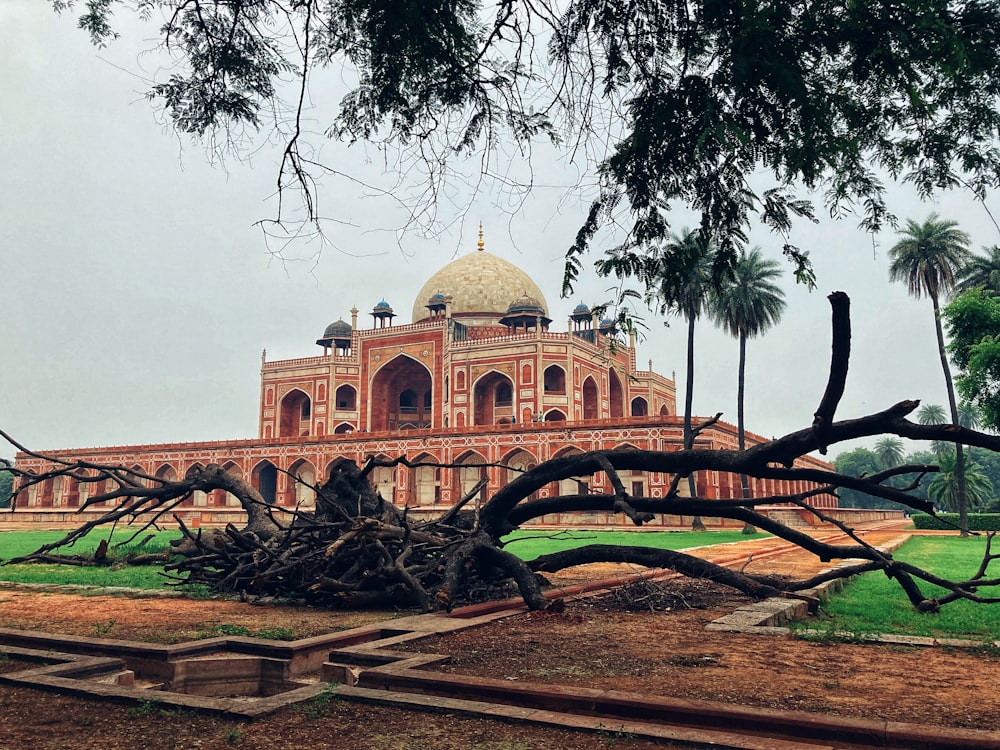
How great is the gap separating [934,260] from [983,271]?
222cm

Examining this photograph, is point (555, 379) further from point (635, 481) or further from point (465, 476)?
point (635, 481)

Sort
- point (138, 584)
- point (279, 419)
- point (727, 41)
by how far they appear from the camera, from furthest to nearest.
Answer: point (279, 419) → point (138, 584) → point (727, 41)

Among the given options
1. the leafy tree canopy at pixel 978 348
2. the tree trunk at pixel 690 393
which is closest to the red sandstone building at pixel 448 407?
the tree trunk at pixel 690 393

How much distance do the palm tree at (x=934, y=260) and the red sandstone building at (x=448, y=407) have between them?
9.60 meters

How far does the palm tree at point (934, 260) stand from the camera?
2828cm

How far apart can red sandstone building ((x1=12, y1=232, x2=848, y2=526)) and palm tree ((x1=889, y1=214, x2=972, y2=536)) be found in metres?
9.60

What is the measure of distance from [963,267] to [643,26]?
2848 cm

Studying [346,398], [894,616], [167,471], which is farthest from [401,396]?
[894,616]

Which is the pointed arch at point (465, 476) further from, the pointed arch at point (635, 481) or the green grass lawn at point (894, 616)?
the green grass lawn at point (894, 616)

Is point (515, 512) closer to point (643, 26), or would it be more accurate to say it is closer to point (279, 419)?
point (643, 26)

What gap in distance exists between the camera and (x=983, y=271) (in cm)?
2906

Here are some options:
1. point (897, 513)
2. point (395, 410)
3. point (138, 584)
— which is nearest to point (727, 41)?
point (138, 584)

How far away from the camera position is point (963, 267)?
2889cm

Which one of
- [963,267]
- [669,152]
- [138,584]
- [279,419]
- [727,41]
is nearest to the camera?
[727,41]
